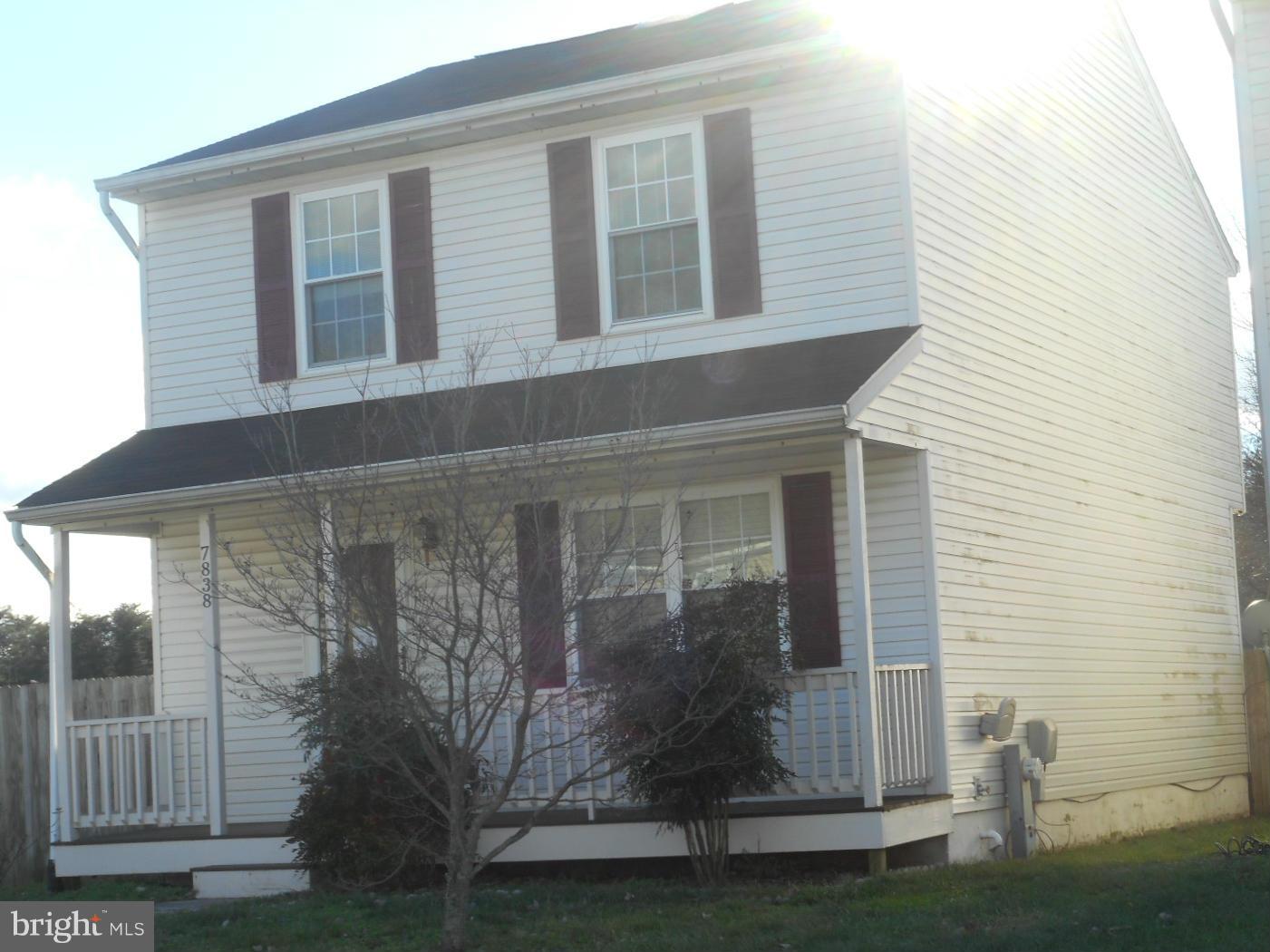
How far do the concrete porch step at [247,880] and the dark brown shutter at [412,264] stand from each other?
4.16 meters

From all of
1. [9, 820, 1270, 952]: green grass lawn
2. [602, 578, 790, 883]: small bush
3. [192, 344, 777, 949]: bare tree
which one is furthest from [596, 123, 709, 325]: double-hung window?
[9, 820, 1270, 952]: green grass lawn

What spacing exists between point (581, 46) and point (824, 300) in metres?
5.09

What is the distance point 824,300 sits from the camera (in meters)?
12.0

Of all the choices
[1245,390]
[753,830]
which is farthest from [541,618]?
[1245,390]

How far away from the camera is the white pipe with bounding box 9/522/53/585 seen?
503 inches

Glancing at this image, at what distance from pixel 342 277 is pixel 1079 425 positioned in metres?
6.49

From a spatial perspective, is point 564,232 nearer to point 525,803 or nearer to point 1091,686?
point 525,803

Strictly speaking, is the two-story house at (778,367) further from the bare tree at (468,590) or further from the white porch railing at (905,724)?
the bare tree at (468,590)

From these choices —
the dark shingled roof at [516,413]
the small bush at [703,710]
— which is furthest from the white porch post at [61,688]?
the small bush at [703,710]

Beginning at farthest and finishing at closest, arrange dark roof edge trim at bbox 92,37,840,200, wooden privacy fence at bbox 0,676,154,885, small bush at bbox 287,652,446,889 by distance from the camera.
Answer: wooden privacy fence at bbox 0,676,154,885
dark roof edge trim at bbox 92,37,840,200
small bush at bbox 287,652,446,889

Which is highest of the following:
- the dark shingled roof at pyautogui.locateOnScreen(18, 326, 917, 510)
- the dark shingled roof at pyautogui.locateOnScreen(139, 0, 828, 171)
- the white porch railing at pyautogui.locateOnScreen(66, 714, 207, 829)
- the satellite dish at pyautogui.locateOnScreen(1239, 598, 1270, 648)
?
the dark shingled roof at pyautogui.locateOnScreen(139, 0, 828, 171)

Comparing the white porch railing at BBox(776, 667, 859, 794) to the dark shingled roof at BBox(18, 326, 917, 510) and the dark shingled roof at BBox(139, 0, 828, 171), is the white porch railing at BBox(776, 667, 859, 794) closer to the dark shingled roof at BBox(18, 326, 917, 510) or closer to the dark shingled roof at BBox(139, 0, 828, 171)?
the dark shingled roof at BBox(18, 326, 917, 510)

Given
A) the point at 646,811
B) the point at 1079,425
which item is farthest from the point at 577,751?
the point at 1079,425

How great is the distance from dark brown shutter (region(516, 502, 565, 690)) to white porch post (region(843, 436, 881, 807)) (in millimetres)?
2550
